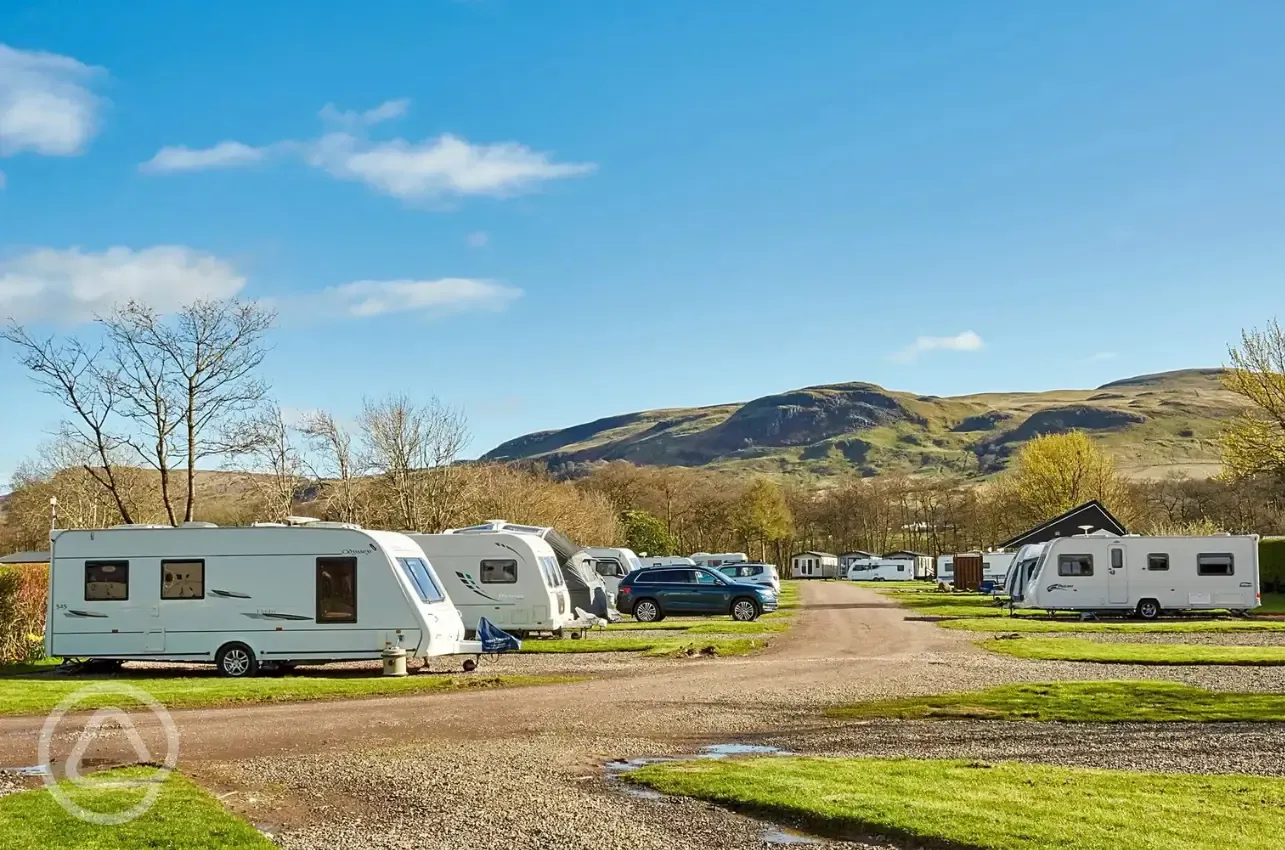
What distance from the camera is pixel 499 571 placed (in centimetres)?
2598

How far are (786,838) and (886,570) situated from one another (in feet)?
286

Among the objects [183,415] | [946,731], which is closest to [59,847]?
[946,731]

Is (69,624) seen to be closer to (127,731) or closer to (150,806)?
(127,731)

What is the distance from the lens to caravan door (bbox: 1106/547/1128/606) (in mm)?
33906

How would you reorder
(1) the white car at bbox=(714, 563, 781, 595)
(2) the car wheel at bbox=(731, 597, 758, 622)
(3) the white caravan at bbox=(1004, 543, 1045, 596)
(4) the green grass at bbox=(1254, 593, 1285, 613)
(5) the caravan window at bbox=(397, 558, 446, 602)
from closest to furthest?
(5) the caravan window at bbox=(397, 558, 446, 602)
(2) the car wheel at bbox=(731, 597, 758, 622)
(3) the white caravan at bbox=(1004, 543, 1045, 596)
(4) the green grass at bbox=(1254, 593, 1285, 613)
(1) the white car at bbox=(714, 563, 781, 595)

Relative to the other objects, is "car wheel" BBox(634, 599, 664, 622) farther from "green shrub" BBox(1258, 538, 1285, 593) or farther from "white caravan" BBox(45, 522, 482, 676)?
"green shrub" BBox(1258, 538, 1285, 593)

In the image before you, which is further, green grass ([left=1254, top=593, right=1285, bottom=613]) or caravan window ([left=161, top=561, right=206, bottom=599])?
green grass ([left=1254, top=593, right=1285, bottom=613])

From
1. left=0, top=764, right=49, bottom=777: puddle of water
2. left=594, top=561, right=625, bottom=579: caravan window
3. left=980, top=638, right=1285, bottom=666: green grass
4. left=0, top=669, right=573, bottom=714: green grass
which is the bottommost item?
left=980, top=638, right=1285, bottom=666: green grass

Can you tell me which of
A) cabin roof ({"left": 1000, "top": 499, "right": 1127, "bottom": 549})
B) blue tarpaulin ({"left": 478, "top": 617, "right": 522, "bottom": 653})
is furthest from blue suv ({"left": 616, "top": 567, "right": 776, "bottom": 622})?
cabin roof ({"left": 1000, "top": 499, "right": 1127, "bottom": 549})

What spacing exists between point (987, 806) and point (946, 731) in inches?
168

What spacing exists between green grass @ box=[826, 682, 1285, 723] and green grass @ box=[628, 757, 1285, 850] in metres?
3.49

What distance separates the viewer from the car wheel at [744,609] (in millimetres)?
33094

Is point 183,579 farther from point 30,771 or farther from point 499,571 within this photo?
point 30,771

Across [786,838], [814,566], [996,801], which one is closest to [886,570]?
[814,566]
